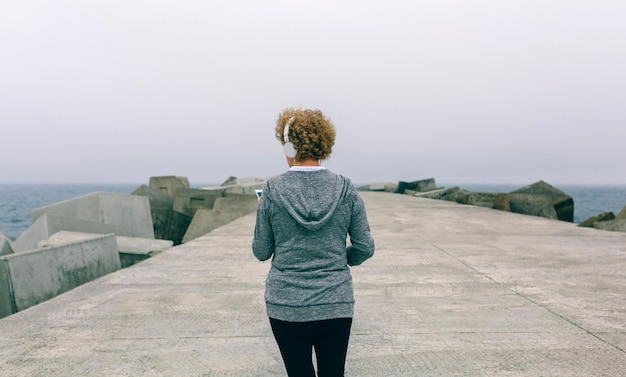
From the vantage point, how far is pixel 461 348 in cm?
306

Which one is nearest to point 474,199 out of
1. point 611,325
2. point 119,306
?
point 611,325

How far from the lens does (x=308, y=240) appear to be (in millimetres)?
1747

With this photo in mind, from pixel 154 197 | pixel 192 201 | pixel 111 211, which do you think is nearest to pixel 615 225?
pixel 111 211

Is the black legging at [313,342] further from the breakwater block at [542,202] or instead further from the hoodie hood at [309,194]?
the breakwater block at [542,202]

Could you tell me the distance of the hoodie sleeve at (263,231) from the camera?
179 centimetres

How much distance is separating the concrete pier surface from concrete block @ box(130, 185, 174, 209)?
27.6 feet

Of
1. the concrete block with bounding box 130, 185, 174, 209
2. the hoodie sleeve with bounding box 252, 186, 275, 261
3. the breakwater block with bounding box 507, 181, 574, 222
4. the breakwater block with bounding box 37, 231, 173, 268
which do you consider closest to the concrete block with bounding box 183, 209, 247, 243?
the concrete block with bounding box 130, 185, 174, 209

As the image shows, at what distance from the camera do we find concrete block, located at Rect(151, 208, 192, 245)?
13641 mm

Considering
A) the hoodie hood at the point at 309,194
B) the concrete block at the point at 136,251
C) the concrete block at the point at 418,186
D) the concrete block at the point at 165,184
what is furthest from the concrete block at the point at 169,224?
the concrete block at the point at 418,186

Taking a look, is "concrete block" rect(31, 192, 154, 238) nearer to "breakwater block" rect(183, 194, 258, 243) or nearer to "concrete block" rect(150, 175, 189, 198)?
"breakwater block" rect(183, 194, 258, 243)

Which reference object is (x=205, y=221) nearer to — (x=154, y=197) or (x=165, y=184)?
(x=154, y=197)

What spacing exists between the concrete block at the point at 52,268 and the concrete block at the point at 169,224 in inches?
293

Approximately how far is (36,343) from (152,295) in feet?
4.08

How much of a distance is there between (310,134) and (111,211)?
9.24 metres
